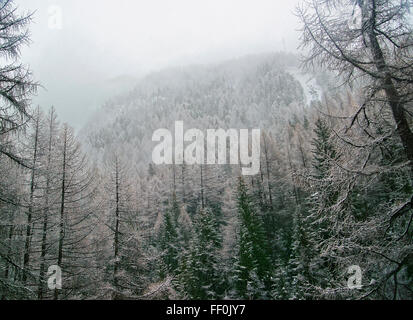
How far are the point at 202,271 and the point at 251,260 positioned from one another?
4575 mm

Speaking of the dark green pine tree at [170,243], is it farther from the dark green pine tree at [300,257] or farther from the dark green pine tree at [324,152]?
the dark green pine tree at [324,152]

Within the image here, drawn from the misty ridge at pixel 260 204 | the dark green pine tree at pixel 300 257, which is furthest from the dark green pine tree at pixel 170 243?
the dark green pine tree at pixel 300 257

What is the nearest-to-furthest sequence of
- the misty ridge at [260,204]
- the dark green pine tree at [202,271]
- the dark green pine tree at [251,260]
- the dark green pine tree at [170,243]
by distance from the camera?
the misty ridge at [260,204]
the dark green pine tree at [202,271]
the dark green pine tree at [251,260]
the dark green pine tree at [170,243]

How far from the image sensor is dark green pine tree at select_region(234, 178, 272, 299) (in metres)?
25.7

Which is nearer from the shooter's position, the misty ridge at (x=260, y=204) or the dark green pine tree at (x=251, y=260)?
the misty ridge at (x=260, y=204)

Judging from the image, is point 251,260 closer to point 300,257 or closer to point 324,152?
point 300,257

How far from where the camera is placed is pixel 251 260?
88.0ft

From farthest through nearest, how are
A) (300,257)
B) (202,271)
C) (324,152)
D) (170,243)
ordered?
(170,243) → (202,271) → (300,257) → (324,152)

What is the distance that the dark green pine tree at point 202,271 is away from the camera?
25375 millimetres

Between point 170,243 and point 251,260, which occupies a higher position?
point 170,243

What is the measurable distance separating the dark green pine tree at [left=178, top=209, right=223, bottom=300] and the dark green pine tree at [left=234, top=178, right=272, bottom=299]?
2.00 metres

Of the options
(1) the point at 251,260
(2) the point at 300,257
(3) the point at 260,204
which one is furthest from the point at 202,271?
(3) the point at 260,204

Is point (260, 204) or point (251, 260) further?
point (260, 204)

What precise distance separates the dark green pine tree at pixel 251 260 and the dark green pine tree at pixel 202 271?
2004 millimetres
